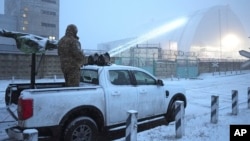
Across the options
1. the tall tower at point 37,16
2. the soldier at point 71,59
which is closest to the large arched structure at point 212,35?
the tall tower at point 37,16

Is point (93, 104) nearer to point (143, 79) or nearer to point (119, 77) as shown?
point (119, 77)

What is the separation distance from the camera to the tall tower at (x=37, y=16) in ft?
280

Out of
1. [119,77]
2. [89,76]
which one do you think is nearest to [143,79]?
[119,77]

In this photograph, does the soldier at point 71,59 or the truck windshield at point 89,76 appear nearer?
the soldier at point 71,59

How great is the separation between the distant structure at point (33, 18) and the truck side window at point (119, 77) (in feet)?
274

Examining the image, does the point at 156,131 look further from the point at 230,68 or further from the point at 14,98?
the point at 230,68

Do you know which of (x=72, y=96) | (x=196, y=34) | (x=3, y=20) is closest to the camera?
(x=72, y=96)

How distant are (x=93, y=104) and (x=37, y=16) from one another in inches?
3444

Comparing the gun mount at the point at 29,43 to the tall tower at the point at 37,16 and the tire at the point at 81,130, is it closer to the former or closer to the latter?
the tire at the point at 81,130

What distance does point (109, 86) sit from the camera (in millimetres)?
6480

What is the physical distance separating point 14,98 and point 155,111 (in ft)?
12.6

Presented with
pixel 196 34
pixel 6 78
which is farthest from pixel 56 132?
pixel 196 34

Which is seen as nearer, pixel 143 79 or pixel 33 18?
pixel 143 79

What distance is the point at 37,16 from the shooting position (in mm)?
86812
